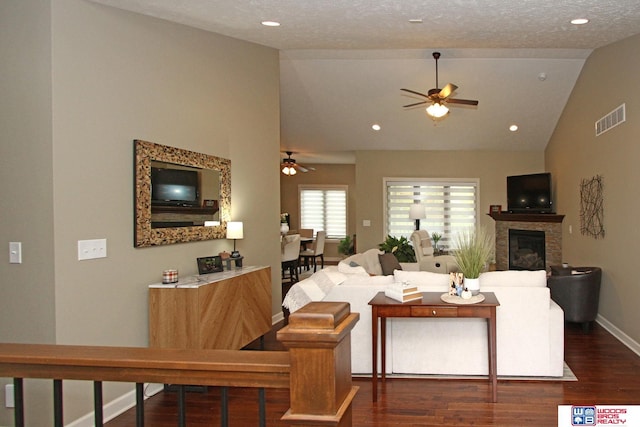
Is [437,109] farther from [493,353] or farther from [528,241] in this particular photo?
[493,353]

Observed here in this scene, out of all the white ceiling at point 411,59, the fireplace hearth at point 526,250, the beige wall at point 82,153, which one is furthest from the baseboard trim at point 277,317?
the fireplace hearth at point 526,250

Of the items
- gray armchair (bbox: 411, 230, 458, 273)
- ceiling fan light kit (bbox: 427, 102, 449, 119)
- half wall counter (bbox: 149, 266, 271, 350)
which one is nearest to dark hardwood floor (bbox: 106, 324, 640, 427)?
half wall counter (bbox: 149, 266, 271, 350)

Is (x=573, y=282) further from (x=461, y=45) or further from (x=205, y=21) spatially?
(x=205, y=21)

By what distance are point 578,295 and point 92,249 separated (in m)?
5.02

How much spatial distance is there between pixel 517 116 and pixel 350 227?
5941 mm

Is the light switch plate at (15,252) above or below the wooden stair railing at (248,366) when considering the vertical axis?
above

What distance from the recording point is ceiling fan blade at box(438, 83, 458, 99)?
6.32m

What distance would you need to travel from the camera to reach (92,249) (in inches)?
139

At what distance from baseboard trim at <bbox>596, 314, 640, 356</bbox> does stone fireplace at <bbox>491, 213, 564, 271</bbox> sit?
7.60 ft

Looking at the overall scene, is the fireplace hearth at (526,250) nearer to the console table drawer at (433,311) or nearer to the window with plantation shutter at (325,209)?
the window with plantation shutter at (325,209)

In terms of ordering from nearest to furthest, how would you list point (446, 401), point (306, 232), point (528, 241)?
point (446, 401) < point (528, 241) < point (306, 232)

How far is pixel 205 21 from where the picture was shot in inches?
175

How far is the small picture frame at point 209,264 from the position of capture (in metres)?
4.52
